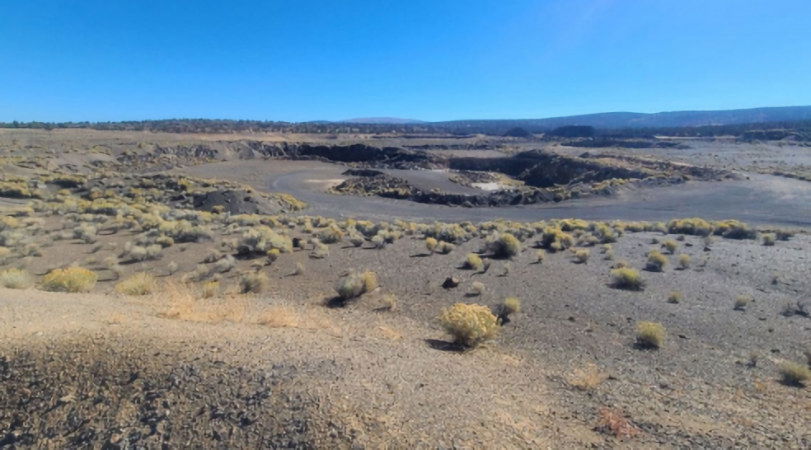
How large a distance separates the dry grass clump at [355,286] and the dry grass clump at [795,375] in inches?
385

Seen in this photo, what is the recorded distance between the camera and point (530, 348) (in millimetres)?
10219

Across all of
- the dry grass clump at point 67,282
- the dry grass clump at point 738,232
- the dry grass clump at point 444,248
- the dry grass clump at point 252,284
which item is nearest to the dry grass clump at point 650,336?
the dry grass clump at point 444,248

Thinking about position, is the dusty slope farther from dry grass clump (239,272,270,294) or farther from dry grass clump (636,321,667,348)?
dry grass clump (239,272,270,294)

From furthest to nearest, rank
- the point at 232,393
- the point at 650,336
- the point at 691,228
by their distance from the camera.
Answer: the point at 691,228, the point at 650,336, the point at 232,393

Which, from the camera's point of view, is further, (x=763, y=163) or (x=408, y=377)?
(x=763, y=163)

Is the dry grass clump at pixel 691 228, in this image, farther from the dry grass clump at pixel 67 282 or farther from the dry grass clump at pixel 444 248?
the dry grass clump at pixel 67 282

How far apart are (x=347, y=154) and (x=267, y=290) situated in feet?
270

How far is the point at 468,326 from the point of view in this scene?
9.70 metres

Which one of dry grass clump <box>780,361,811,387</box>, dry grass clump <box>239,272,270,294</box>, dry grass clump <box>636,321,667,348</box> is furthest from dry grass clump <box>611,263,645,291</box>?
dry grass clump <box>239,272,270,294</box>

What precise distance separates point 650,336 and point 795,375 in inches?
97.7

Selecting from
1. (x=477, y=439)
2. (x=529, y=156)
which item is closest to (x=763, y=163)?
(x=529, y=156)

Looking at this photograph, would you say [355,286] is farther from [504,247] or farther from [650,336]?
[504,247]

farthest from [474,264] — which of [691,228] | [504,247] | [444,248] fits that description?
[691,228]

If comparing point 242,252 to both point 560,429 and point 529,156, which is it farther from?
point 529,156
